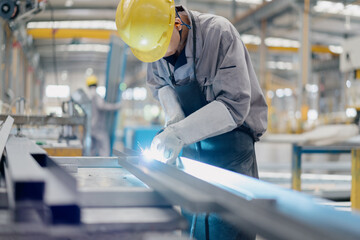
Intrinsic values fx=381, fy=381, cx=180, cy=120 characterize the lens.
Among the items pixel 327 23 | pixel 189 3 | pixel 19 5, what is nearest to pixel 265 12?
pixel 189 3

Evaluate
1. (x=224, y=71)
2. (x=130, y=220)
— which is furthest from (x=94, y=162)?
(x=130, y=220)

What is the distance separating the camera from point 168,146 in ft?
4.96

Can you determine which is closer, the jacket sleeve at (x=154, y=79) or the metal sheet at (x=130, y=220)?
the metal sheet at (x=130, y=220)

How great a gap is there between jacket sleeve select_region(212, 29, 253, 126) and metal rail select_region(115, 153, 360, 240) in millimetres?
507

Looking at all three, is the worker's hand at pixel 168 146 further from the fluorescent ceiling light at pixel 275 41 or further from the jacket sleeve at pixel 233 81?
the fluorescent ceiling light at pixel 275 41

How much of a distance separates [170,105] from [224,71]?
1.39ft

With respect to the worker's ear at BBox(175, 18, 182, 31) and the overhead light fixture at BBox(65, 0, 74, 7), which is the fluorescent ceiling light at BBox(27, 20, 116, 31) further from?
the worker's ear at BBox(175, 18, 182, 31)

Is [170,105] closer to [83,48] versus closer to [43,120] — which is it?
[43,120]

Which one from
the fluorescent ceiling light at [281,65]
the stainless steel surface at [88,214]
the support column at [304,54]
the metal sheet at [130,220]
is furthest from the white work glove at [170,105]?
the fluorescent ceiling light at [281,65]

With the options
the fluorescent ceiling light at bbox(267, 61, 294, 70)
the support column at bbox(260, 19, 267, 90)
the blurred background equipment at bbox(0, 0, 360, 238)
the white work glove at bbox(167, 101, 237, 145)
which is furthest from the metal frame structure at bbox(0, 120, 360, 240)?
the fluorescent ceiling light at bbox(267, 61, 294, 70)

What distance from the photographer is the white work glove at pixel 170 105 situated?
6.17 feet

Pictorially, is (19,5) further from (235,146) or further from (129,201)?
(129,201)

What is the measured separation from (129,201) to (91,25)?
12.6 metres

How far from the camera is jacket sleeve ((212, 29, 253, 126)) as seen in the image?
158cm
